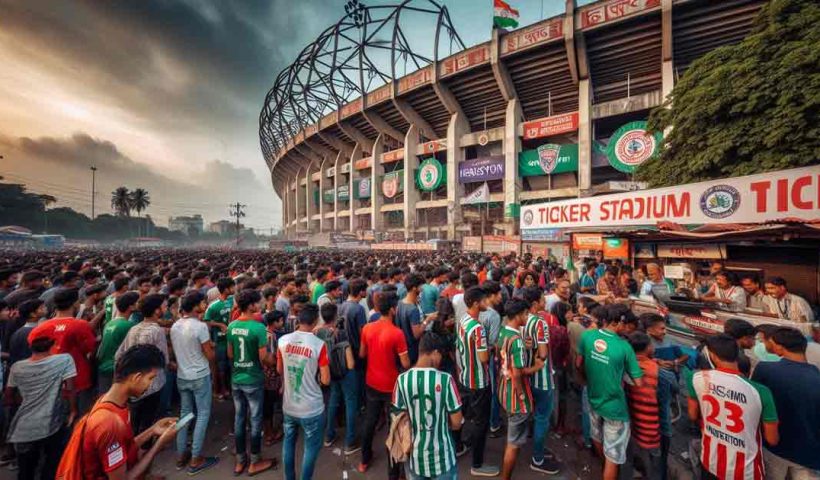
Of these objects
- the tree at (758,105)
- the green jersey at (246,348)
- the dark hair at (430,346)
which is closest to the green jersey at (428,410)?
the dark hair at (430,346)

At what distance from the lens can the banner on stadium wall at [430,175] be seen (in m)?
32.2

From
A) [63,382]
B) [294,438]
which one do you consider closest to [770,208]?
[294,438]

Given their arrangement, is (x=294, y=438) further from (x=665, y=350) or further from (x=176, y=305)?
(x=665, y=350)

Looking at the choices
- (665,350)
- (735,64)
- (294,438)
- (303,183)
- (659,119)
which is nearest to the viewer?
(294,438)

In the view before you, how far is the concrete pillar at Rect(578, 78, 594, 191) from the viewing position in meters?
24.0

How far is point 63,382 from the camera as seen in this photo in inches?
100

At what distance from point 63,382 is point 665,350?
6111 mm

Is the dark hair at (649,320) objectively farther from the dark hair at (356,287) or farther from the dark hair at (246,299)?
the dark hair at (246,299)

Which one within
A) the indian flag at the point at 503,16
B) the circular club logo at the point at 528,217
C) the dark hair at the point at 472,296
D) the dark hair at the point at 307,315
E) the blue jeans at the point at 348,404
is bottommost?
the blue jeans at the point at 348,404

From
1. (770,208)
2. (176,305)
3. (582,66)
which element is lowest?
(176,305)

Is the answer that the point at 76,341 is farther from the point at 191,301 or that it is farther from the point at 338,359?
the point at 338,359

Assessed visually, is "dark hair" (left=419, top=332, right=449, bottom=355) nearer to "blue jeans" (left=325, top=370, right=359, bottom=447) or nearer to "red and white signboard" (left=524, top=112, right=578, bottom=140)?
Answer: "blue jeans" (left=325, top=370, right=359, bottom=447)

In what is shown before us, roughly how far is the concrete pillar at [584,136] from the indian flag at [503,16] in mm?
7742

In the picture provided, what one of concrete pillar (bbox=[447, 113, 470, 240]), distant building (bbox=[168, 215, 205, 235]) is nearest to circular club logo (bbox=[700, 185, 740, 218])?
concrete pillar (bbox=[447, 113, 470, 240])
